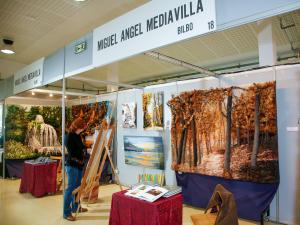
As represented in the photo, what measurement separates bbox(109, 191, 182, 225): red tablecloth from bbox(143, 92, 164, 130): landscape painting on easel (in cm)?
245

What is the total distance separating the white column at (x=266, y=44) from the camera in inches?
171

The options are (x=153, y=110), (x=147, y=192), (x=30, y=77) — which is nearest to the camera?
(x=147, y=192)

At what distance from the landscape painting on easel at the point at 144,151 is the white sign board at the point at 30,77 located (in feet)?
7.87

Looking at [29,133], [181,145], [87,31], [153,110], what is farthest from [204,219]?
[29,133]

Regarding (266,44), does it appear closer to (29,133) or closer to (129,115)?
(129,115)

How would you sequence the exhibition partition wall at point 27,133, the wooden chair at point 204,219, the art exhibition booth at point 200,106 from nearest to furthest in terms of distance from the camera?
the art exhibition booth at point 200,106, the wooden chair at point 204,219, the exhibition partition wall at point 27,133

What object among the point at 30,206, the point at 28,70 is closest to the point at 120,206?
the point at 30,206

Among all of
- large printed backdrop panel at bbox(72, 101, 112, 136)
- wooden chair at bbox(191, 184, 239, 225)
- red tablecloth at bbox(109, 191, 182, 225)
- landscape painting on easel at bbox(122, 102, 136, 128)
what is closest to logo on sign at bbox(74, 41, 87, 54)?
red tablecloth at bbox(109, 191, 182, 225)

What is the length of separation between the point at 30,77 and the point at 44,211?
2528 millimetres

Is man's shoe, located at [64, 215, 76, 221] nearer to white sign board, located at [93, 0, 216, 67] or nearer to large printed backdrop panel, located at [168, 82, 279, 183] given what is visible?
large printed backdrop panel, located at [168, 82, 279, 183]

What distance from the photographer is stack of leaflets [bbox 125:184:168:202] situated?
8.47 feet

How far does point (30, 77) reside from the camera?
4461 mm

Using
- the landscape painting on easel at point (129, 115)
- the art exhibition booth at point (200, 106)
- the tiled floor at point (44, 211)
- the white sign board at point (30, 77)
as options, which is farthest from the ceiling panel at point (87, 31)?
the tiled floor at point (44, 211)

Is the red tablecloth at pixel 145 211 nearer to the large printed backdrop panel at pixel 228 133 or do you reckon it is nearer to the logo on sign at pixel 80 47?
the large printed backdrop panel at pixel 228 133
